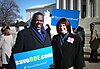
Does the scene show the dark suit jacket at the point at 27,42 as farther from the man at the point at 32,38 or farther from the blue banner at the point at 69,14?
the blue banner at the point at 69,14

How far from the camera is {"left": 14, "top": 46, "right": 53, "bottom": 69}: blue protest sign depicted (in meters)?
3.86

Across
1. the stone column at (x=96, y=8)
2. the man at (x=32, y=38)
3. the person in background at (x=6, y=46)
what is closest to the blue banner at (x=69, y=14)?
the person in background at (x=6, y=46)

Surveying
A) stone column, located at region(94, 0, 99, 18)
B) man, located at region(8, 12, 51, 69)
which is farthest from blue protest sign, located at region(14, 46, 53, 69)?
stone column, located at region(94, 0, 99, 18)

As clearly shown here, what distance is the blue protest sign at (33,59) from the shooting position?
12.7 feet

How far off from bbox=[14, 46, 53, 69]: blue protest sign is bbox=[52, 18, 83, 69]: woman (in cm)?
31

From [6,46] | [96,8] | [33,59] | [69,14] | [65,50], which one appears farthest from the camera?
[96,8]

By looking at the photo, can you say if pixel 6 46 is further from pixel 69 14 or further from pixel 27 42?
pixel 27 42

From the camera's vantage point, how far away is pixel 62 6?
5334 cm

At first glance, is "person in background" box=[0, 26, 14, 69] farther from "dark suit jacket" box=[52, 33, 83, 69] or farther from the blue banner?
"dark suit jacket" box=[52, 33, 83, 69]

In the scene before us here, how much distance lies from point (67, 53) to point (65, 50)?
0.18 ft

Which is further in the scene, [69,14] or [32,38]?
[69,14]

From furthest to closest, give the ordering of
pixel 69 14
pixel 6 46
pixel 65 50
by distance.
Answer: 1. pixel 6 46
2. pixel 69 14
3. pixel 65 50

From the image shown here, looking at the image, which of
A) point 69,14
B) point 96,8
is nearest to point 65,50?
point 69,14

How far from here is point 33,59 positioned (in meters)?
3.90
